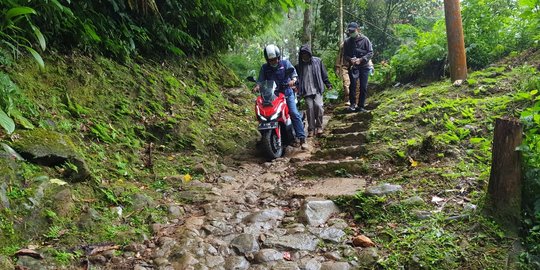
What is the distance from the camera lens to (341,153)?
5.95m

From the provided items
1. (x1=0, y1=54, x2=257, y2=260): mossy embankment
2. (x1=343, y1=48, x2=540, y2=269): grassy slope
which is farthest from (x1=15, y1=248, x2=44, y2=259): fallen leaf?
(x1=343, y1=48, x2=540, y2=269): grassy slope

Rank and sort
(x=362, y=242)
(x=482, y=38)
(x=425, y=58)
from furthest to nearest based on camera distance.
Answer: (x=425, y=58)
(x=482, y=38)
(x=362, y=242)

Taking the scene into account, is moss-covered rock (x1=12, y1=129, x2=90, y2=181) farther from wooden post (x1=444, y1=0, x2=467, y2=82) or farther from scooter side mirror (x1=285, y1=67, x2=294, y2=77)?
wooden post (x1=444, y1=0, x2=467, y2=82)

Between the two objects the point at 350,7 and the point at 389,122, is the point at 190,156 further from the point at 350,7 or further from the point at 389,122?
the point at 350,7

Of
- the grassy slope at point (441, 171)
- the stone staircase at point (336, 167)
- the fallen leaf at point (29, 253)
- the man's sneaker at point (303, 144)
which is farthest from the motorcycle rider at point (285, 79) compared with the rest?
the fallen leaf at point (29, 253)

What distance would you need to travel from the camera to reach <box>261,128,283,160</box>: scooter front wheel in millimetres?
6217

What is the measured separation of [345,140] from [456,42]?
3304 mm

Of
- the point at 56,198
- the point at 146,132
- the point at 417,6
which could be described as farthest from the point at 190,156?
the point at 417,6

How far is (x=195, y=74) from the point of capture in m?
8.25

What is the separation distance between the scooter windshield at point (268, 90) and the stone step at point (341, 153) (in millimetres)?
1205

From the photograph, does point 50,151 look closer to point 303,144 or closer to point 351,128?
point 303,144

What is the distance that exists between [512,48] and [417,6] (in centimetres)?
926

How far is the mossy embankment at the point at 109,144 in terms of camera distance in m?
3.02

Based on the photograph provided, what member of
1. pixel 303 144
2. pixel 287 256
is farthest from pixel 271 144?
pixel 287 256
